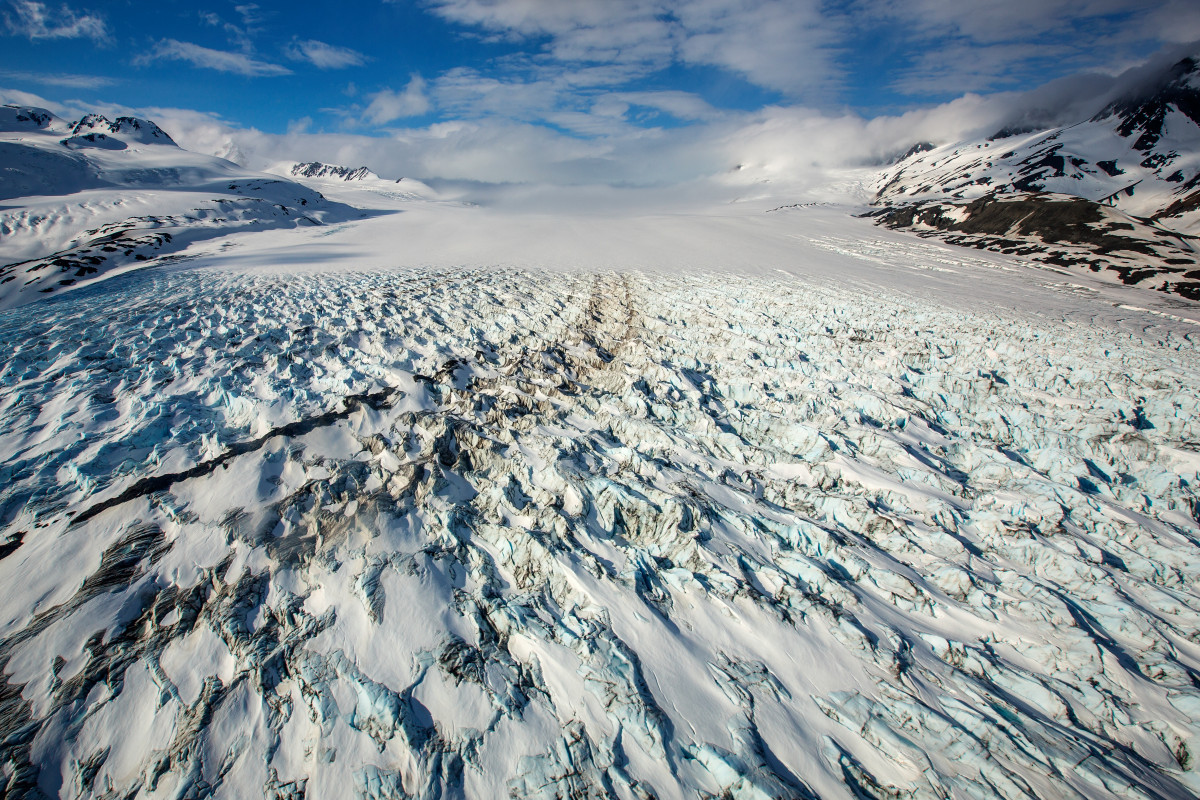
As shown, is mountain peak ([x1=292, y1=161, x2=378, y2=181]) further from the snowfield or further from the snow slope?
the snowfield

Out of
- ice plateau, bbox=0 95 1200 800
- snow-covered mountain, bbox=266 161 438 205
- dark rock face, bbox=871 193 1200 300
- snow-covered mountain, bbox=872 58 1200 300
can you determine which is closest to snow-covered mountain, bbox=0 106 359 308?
ice plateau, bbox=0 95 1200 800

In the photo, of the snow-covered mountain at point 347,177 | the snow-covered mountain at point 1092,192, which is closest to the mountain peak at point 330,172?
the snow-covered mountain at point 347,177

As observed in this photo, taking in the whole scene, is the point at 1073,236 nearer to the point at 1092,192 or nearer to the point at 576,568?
the point at 576,568

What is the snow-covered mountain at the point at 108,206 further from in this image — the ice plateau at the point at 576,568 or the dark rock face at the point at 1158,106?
the dark rock face at the point at 1158,106

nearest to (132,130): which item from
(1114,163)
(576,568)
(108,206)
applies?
(108,206)

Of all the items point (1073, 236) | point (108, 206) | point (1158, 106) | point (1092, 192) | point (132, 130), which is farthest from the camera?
point (1158, 106)

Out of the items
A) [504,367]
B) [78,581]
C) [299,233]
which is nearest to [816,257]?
[504,367]
